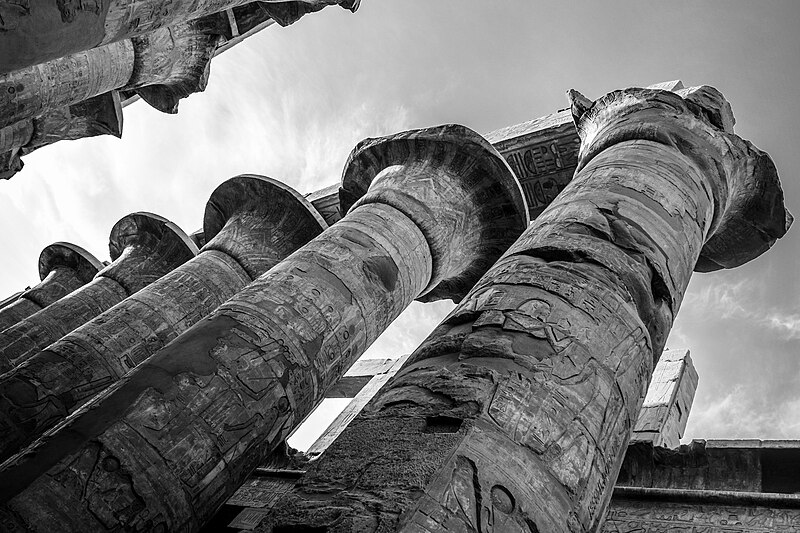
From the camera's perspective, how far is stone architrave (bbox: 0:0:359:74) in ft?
10.5

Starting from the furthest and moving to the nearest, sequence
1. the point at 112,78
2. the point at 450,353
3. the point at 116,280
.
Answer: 1. the point at 116,280
2. the point at 112,78
3. the point at 450,353

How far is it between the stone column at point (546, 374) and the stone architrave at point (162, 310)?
Answer: 4.16m

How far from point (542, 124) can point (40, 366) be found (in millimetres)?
6639

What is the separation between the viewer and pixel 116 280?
949 cm

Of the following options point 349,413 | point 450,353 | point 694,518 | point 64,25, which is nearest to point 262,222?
point 349,413

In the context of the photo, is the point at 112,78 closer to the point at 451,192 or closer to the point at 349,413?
the point at 451,192

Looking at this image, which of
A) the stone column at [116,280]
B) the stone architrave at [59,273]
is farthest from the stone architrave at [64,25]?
the stone architrave at [59,273]

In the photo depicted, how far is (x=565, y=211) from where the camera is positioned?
16.1 ft

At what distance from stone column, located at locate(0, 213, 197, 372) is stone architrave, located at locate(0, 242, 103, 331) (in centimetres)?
94

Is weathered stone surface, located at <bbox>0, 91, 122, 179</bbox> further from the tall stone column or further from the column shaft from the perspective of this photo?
the column shaft

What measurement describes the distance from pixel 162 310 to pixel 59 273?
4.91 meters

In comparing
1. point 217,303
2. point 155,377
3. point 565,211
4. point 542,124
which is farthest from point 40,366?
point 542,124

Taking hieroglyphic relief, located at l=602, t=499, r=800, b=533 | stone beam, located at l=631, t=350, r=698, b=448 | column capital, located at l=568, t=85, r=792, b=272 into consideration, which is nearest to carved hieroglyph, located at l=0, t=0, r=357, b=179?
column capital, located at l=568, t=85, r=792, b=272

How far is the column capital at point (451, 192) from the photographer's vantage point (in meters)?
6.90
